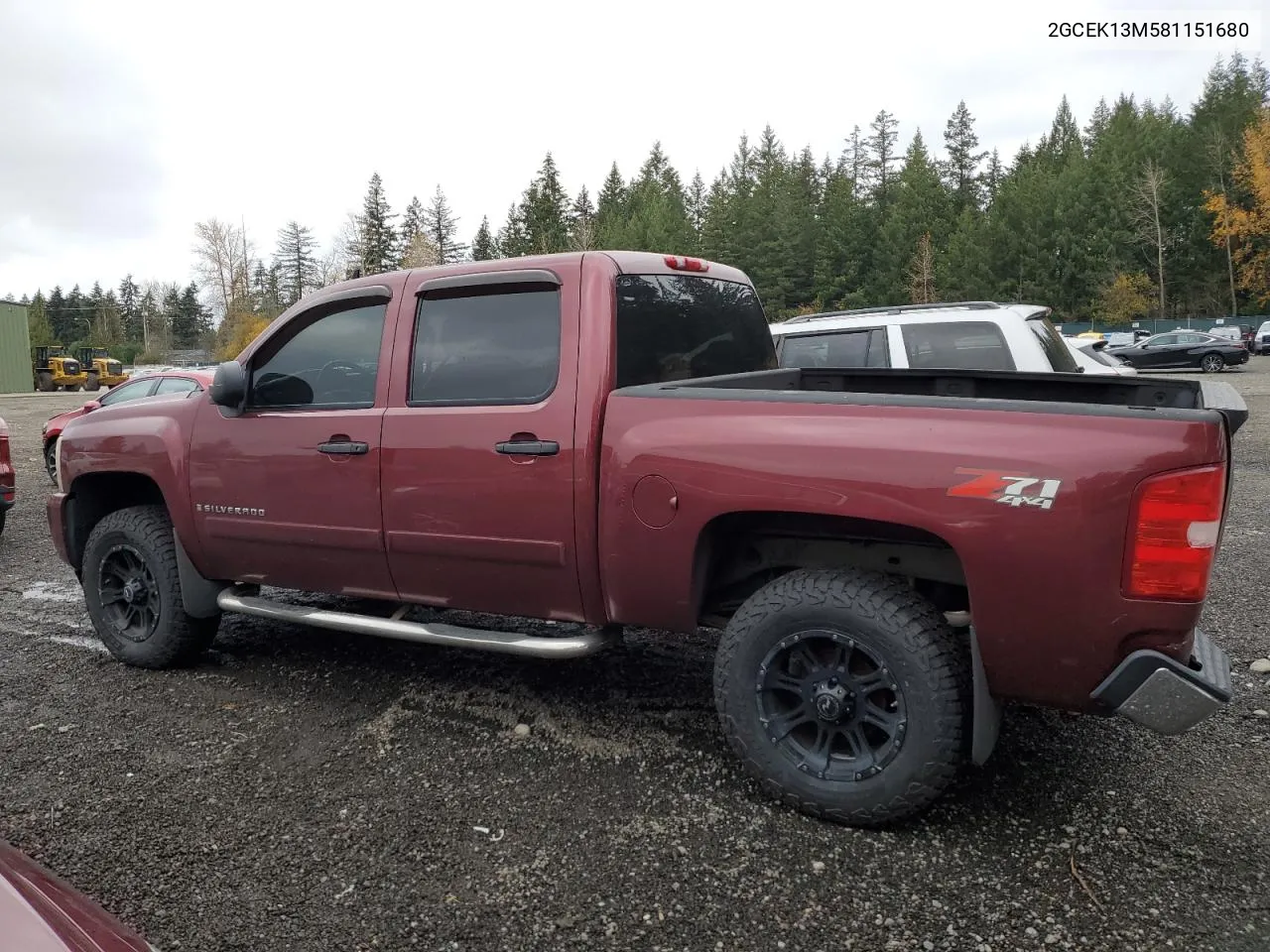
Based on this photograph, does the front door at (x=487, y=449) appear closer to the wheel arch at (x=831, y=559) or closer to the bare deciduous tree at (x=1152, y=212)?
the wheel arch at (x=831, y=559)

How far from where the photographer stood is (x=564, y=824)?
121 inches

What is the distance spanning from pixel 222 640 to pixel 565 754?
107 inches

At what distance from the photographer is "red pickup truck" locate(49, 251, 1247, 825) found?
261cm

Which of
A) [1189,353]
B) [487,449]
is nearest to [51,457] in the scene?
[487,449]

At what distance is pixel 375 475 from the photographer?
12.7ft

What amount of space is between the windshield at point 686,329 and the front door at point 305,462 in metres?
1.14

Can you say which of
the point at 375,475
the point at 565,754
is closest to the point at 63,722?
the point at 375,475

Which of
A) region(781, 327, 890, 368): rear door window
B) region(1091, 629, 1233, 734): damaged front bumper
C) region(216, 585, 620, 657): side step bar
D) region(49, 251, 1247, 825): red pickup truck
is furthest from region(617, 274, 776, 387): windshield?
region(781, 327, 890, 368): rear door window

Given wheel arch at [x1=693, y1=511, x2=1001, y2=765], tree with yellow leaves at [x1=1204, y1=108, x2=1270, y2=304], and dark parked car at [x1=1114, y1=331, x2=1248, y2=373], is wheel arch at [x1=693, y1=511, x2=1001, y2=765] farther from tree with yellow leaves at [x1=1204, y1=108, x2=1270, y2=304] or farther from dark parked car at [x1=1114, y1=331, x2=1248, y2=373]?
tree with yellow leaves at [x1=1204, y1=108, x2=1270, y2=304]

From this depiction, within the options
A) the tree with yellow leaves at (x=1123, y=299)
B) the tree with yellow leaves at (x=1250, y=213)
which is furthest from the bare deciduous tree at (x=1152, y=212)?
the tree with yellow leaves at (x=1250, y=213)

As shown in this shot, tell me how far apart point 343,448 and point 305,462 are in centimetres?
26

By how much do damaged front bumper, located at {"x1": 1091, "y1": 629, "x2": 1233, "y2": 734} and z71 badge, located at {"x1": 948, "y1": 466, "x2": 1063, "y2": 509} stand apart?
523 mm

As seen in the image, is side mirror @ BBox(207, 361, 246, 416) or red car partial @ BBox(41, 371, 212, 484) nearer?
side mirror @ BBox(207, 361, 246, 416)

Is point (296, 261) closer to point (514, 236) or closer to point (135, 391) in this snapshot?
point (514, 236)
